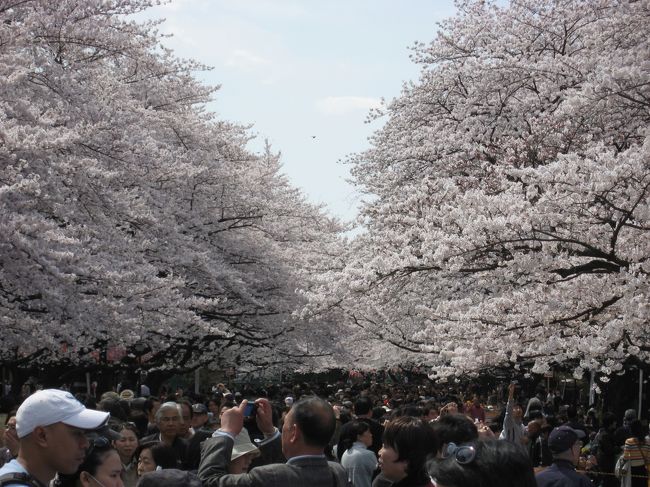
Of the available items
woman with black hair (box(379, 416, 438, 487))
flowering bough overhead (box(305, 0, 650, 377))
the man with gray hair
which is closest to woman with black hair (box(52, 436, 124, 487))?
woman with black hair (box(379, 416, 438, 487))

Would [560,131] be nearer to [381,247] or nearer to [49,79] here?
[381,247]

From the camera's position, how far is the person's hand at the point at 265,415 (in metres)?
5.44

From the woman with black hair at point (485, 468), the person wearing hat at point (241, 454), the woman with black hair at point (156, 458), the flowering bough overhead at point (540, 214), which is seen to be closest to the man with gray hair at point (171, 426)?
the woman with black hair at point (156, 458)

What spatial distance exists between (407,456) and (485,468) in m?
2.20

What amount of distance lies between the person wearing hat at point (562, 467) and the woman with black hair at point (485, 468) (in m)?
3.15

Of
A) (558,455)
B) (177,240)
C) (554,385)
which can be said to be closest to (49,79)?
(177,240)

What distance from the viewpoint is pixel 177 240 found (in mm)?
22828

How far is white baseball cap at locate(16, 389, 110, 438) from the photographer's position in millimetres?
3611

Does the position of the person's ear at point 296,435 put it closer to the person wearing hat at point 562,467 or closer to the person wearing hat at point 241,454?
the person wearing hat at point 241,454

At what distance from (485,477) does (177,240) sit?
20.1 meters

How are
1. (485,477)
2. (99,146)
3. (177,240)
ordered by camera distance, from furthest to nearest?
(177,240)
(99,146)
(485,477)

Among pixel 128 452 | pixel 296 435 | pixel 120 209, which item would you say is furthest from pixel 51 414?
pixel 120 209

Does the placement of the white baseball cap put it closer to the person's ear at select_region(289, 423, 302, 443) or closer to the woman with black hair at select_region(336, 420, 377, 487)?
the person's ear at select_region(289, 423, 302, 443)

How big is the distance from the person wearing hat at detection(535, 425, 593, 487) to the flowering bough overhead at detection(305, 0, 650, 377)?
4534 millimetres
